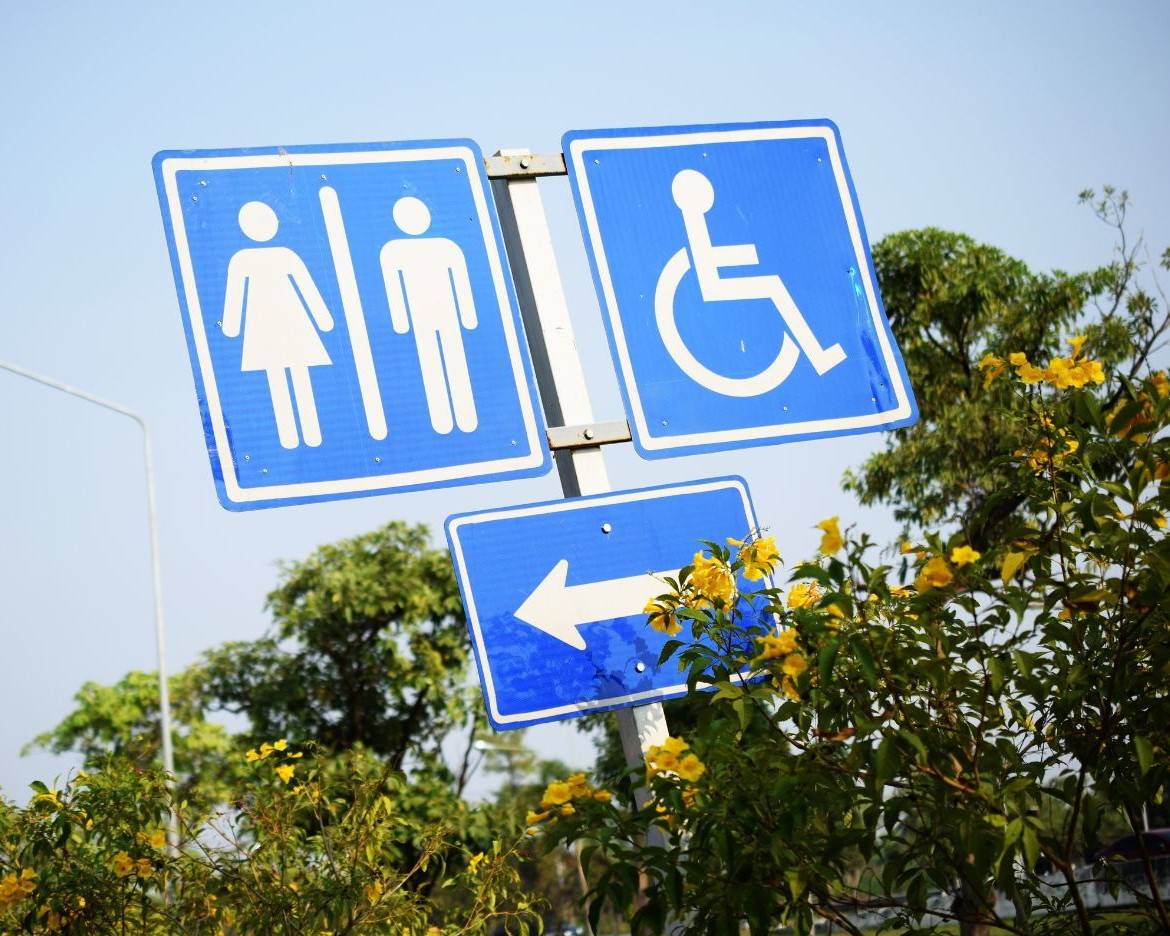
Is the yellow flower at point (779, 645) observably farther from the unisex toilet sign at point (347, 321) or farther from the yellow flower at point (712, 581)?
the unisex toilet sign at point (347, 321)

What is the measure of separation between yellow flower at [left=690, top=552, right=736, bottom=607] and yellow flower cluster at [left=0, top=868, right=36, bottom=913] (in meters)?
2.45

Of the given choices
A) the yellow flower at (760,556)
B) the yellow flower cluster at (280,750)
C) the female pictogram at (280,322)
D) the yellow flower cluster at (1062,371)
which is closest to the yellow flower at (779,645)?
the yellow flower at (760,556)

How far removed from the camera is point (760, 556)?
2.63 metres

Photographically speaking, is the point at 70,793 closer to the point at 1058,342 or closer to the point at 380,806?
the point at 380,806

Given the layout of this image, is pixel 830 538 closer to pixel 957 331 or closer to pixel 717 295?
pixel 717 295

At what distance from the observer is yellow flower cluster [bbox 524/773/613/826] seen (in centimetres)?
214

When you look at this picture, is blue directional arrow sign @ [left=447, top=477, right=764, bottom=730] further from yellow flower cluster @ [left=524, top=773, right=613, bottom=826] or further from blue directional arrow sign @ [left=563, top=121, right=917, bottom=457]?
yellow flower cluster @ [left=524, top=773, right=613, bottom=826]

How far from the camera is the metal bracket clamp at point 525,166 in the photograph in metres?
3.03

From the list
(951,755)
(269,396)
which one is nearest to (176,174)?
(269,396)

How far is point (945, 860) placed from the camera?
2098 mm

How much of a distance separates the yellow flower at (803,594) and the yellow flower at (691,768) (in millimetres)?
574

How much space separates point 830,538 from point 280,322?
1.19 m

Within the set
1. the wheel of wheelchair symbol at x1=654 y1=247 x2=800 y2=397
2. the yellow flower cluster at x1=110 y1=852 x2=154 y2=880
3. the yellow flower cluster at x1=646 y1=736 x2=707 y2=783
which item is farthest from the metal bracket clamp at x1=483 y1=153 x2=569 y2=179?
the yellow flower cluster at x1=110 y1=852 x2=154 y2=880

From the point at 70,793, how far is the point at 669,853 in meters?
2.59
